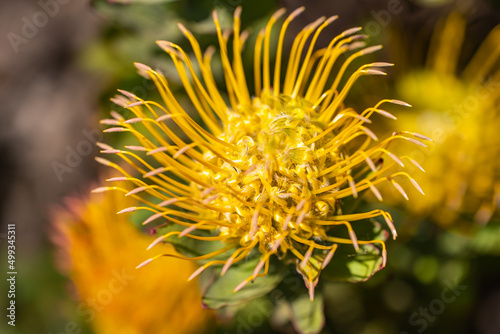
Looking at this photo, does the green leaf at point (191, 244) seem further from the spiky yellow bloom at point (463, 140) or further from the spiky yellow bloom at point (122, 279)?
the spiky yellow bloom at point (463, 140)

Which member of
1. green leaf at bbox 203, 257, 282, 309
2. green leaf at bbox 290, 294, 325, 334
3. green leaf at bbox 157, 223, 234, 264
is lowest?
green leaf at bbox 290, 294, 325, 334

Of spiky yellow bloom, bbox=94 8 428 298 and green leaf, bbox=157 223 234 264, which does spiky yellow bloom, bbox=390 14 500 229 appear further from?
green leaf, bbox=157 223 234 264

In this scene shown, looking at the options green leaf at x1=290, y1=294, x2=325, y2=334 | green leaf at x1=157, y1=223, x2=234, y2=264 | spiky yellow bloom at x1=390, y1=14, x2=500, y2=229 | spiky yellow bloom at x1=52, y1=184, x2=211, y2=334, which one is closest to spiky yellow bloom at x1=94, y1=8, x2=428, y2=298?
green leaf at x1=157, y1=223, x2=234, y2=264

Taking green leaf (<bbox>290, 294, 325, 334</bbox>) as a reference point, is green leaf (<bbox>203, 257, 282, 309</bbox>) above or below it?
above

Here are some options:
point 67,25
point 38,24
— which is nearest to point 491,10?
point 67,25

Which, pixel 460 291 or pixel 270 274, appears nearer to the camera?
pixel 270 274

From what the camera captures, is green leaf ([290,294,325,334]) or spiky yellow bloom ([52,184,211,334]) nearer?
green leaf ([290,294,325,334])

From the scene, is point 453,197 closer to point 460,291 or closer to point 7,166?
point 460,291

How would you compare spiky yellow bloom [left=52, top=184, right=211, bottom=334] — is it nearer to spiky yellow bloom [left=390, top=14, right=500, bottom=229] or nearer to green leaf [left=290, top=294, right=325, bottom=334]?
green leaf [left=290, top=294, right=325, bottom=334]
